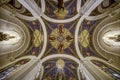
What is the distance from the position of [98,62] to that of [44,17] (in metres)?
6.00

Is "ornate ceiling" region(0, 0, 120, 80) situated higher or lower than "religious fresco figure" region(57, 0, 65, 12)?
lower

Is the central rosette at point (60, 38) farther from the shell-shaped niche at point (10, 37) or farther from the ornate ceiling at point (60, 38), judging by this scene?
the shell-shaped niche at point (10, 37)

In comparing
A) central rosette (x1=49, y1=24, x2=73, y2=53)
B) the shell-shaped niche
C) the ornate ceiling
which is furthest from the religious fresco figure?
the shell-shaped niche

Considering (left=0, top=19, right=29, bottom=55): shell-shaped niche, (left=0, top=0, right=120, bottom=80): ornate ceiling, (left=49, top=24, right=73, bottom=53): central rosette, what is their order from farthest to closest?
(left=49, top=24, right=73, bottom=53): central rosette
(left=0, top=0, right=120, bottom=80): ornate ceiling
(left=0, top=19, right=29, bottom=55): shell-shaped niche

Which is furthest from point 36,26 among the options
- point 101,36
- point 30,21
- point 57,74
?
point 101,36

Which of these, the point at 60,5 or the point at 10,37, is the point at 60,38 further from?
the point at 10,37

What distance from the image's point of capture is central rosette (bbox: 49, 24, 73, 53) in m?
13.0

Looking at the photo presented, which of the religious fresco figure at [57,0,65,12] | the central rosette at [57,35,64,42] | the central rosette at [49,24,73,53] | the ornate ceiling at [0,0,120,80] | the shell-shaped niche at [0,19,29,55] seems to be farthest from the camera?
the central rosette at [57,35,64,42]

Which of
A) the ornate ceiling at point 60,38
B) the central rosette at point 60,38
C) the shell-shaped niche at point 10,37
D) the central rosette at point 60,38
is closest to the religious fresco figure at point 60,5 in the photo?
the ornate ceiling at point 60,38

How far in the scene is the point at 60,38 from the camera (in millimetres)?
13188

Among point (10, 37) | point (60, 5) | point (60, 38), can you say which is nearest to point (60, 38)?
point (60, 38)

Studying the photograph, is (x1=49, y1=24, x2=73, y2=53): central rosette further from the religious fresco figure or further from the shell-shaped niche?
the shell-shaped niche

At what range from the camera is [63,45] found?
1325cm

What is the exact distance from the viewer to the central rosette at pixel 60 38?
13000mm
